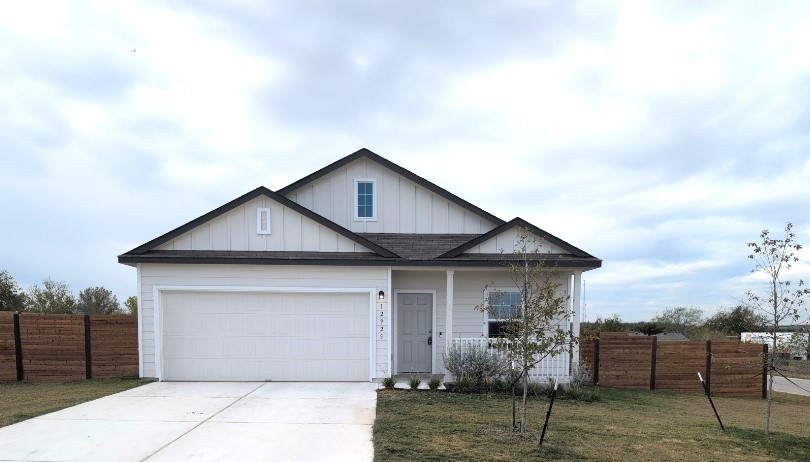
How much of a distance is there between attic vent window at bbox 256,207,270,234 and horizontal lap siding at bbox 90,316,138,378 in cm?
437

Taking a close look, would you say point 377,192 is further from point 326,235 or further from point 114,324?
point 114,324

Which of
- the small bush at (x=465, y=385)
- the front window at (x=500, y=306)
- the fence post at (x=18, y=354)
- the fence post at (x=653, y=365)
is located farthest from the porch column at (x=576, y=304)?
the fence post at (x=18, y=354)

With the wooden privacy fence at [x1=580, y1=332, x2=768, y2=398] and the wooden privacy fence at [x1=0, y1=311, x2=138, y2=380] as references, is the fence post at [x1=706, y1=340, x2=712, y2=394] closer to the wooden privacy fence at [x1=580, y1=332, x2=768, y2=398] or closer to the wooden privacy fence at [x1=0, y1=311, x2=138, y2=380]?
the wooden privacy fence at [x1=580, y1=332, x2=768, y2=398]

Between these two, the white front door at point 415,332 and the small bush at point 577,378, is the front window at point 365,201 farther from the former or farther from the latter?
the small bush at point 577,378

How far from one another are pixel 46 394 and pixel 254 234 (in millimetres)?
5167

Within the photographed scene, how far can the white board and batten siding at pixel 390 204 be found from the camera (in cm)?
1369

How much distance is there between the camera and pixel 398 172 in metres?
13.8

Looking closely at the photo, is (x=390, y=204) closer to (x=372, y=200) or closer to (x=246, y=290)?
(x=372, y=200)

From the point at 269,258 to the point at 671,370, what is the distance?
11.0m

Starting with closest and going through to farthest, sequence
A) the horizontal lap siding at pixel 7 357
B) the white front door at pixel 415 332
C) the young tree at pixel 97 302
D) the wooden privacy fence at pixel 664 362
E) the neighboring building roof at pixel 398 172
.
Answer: the horizontal lap siding at pixel 7 357 → the white front door at pixel 415 332 → the wooden privacy fence at pixel 664 362 → the neighboring building roof at pixel 398 172 → the young tree at pixel 97 302

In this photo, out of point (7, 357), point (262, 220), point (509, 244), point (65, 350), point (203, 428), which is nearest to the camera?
point (203, 428)

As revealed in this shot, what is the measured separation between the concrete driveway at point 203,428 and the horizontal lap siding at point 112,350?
2441 millimetres

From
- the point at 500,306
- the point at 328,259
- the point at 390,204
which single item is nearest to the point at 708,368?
the point at 500,306

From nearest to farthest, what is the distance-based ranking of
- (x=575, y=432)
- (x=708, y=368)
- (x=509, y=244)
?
(x=575, y=432) < (x=509, y=244) < (x=708, y=368)
